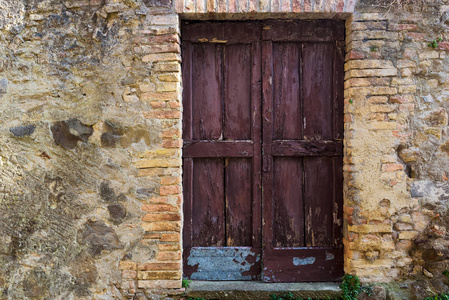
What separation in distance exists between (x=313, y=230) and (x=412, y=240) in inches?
27.9

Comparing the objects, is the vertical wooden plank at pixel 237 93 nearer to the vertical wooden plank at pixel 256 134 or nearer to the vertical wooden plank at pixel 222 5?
the vertical wooden plank at pixel 256 134

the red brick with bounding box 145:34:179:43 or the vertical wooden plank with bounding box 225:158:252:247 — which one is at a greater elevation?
the red brick with bounding box 145:34:179:43

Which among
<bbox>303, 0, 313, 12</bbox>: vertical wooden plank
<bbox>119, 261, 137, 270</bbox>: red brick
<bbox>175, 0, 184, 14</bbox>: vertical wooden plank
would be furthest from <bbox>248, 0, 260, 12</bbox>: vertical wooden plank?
<bbox>119, 261, 137, 270</bbox>: red brick

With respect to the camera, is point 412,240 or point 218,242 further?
point 218,242

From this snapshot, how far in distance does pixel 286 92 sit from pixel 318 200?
900mm

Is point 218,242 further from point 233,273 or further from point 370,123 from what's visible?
point 370,123

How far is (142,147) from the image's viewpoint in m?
2.52

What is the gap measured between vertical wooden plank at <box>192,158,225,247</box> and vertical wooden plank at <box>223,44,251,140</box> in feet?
0.90

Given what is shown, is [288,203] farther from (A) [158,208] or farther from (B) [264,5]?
(B) [264,5]

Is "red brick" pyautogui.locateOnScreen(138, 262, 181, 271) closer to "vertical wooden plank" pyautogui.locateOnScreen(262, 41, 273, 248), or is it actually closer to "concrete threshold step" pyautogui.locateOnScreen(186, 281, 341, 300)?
"concrete threshold step" pyautogui.locateOnScreen(186, 281, 341, 300)

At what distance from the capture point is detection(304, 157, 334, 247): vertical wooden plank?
8.96ft

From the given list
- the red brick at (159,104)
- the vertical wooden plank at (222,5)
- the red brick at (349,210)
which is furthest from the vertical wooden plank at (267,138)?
the red brick at (159,104)

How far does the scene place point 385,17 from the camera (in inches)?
99.3

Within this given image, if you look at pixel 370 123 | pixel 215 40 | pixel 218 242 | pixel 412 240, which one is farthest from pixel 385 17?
pixel 218 242
